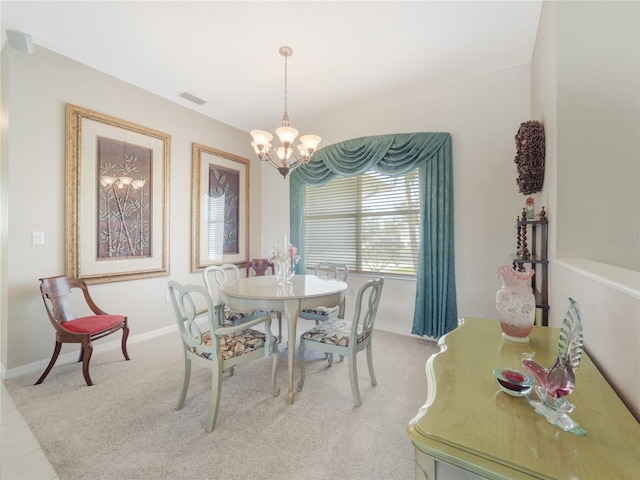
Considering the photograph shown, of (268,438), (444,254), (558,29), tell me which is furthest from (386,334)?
(558,29)

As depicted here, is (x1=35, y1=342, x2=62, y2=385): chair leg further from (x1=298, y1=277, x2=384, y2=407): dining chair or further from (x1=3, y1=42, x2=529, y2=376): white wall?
(x1=298, y1=277, x2=384, y2=407): dining chair

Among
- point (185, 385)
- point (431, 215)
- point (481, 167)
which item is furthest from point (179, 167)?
point (481, 167)

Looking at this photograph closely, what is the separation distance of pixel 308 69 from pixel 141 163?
213cm

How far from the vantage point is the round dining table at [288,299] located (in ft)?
6.90

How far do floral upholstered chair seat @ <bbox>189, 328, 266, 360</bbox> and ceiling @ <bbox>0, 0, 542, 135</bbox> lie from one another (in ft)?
8.03

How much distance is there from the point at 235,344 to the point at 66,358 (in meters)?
1.98

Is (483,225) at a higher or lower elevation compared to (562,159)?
lower

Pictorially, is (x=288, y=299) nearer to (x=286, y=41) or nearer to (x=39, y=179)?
(x=286, y=41)

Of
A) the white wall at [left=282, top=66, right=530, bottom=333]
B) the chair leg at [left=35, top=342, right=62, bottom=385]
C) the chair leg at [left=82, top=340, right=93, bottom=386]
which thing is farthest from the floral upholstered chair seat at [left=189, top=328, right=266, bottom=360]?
the white wall at [left=282, top=66, right=530, bottom=333]

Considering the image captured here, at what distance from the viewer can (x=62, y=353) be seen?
264 cm

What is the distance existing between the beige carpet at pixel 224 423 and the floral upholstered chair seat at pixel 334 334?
41 cm

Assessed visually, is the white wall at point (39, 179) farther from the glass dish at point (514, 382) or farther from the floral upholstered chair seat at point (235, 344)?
the glass dish at point (514, 382)

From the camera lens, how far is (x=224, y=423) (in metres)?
1.82

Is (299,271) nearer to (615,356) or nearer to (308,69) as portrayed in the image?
(308,69)
